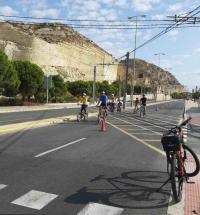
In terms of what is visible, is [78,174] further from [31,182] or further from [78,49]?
[78,49]

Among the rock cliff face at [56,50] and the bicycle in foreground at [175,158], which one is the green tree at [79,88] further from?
the bicycle in foreground at [175,158]

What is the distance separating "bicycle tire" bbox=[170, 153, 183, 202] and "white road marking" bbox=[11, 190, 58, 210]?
1.91 meters

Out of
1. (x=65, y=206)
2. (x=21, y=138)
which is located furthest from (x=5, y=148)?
(x=65, y=206)

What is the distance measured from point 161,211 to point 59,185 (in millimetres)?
2138

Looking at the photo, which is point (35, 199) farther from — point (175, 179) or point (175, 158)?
point (175, 158)

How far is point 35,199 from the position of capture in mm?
6859

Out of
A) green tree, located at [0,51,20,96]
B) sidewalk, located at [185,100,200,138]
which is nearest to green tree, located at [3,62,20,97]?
green tree, located at [0,51,20,96]

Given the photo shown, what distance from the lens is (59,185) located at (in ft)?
25.8

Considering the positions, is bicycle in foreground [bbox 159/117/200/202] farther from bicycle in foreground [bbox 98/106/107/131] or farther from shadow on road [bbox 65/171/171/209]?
bicycle in foreground [bbox 98/106/107/131]

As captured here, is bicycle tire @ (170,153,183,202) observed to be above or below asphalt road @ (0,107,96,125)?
above

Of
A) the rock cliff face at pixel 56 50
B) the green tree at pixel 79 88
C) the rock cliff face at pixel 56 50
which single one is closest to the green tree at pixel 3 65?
the green tree at pixel 79 88

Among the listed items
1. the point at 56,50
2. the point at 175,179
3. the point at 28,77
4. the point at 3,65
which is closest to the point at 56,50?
the point at 56,50

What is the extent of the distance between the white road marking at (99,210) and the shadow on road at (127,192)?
17cm

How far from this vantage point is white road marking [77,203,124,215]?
6.30 metres
